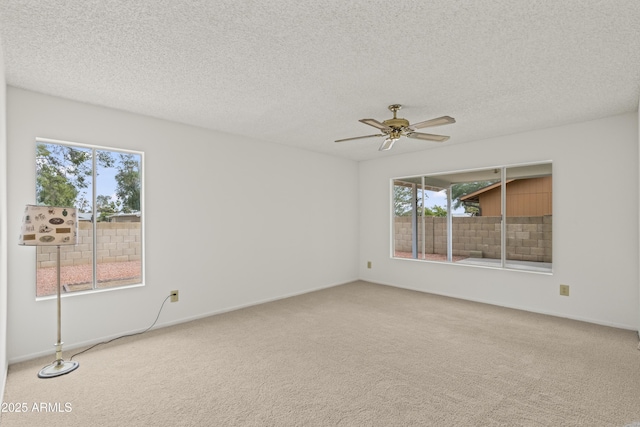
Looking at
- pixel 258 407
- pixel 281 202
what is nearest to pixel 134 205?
pixel 281 202

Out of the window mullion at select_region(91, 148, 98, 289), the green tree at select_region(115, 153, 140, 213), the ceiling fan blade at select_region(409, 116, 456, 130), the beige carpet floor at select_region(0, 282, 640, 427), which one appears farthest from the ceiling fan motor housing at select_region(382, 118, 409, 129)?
the window mullion at select_region(91, 148, 98, 289)

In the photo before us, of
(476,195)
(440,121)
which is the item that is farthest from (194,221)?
(476,195)

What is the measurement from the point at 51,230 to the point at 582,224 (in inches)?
210

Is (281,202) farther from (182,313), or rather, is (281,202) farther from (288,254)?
(182,313)

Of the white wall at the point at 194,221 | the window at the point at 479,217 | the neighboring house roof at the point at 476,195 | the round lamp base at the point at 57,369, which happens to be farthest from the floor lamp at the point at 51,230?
the neighboring house roof at the point at 476,195

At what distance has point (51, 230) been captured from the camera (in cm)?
242

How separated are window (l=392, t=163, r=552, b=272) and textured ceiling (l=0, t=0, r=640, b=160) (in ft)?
3.51

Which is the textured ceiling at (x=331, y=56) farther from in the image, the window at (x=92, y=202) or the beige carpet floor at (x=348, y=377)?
the beige carpet floor at (x=348, y=377)

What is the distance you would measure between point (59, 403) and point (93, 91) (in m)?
2.47

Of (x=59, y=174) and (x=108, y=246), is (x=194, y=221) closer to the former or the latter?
(x=59, y=174)

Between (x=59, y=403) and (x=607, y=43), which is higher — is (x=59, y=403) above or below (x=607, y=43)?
below

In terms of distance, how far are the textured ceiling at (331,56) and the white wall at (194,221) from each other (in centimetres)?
30

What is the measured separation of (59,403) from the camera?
82.5 inches

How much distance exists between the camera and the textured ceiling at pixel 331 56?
5.72 feet
